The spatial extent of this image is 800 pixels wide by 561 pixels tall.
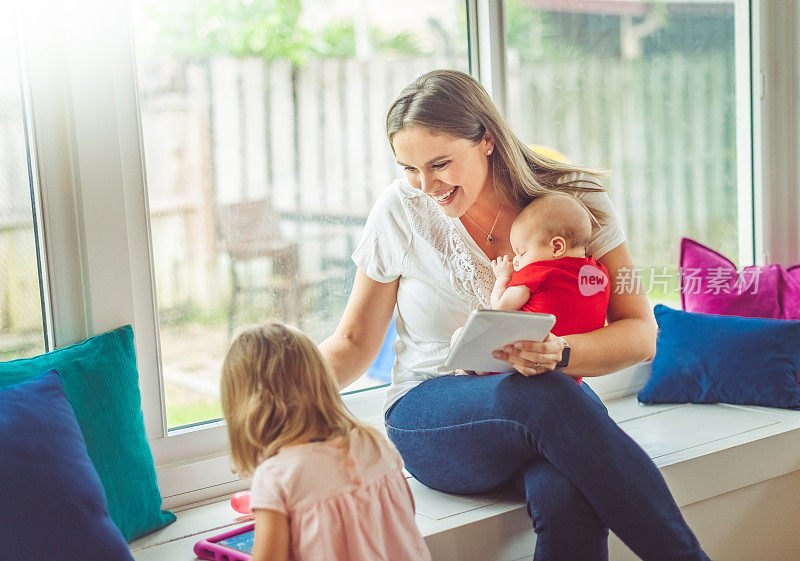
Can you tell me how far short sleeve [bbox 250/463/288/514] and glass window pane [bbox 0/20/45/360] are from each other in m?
0.68

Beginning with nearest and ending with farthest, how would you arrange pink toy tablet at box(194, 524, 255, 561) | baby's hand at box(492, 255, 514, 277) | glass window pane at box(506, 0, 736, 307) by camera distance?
pink toy tablet at box(194, 524, 255, 561) → baby's hand at box(492, 255, 514, 277) → glass window pane at box(506, 0, 736, 307)

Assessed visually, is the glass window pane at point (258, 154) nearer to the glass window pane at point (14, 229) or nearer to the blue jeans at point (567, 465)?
the glass window pane at point (14, 229)

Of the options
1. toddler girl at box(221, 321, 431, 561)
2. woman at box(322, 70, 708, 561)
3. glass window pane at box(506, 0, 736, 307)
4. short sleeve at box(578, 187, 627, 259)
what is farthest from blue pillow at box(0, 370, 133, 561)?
glass window pane at box(506, 0, 736, 307)

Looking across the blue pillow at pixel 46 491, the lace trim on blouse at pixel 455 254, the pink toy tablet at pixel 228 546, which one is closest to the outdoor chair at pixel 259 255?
the lace trim on blouse at pixel 455 254

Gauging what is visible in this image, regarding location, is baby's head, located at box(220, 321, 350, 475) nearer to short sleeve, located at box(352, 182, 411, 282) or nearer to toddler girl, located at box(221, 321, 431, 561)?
toddler girl, located at box(221, 321, 431, 561)

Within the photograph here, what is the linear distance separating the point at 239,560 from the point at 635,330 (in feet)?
3.07

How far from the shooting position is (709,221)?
9.45ft

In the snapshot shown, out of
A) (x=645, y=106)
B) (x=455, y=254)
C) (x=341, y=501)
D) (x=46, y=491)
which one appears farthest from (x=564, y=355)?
(x=645, y=106)

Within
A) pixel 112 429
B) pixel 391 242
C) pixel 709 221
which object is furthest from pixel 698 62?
pixel 112 429

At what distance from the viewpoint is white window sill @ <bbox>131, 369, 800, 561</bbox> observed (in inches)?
64.5

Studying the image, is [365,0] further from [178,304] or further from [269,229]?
[178,304]

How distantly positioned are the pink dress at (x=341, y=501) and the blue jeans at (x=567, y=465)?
264 millimetres

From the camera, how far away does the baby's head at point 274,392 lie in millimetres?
1304

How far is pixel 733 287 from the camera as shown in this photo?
257 centimetres
